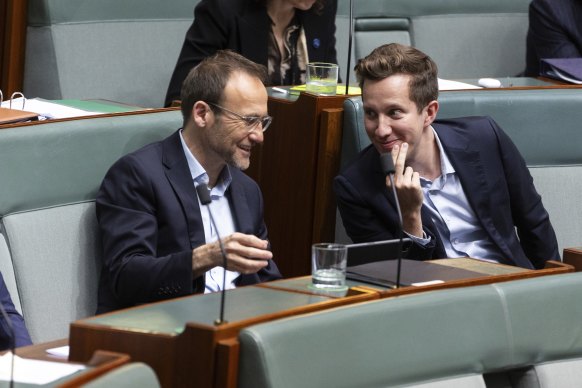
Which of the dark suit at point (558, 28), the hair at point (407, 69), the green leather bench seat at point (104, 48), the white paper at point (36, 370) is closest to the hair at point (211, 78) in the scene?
the hair at point (407, 69)

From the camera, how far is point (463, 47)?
4031 millimetres

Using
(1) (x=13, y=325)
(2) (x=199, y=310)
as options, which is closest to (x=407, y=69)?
(1) (x=13, y=325)

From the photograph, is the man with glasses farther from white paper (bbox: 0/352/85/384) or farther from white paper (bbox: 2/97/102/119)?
white paper (bbox: 0/352/85/384)

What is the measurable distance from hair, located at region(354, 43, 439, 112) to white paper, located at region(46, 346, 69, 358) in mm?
951

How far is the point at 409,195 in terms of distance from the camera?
2.21 m

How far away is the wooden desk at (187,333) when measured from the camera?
4.34 ft

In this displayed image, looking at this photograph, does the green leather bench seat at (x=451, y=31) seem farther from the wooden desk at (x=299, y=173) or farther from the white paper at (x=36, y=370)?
the white paper at (x=36, y=370)

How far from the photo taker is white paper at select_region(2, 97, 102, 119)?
2.36 meters

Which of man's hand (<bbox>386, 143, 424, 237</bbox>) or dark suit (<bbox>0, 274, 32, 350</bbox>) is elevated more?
man's hand (<bbox>386, 143, 424, 237</bbox>)

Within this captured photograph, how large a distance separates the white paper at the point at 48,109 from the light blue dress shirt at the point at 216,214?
0.30 meters

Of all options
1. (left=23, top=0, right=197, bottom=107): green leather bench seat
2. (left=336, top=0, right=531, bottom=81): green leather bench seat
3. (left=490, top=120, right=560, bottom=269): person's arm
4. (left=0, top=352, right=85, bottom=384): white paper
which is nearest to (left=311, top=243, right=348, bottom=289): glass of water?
(left=0, top=352, right=85, bottom=384): white paper

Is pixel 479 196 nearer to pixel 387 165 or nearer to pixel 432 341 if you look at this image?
pixel 387 165

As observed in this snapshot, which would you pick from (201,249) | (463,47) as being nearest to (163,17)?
(463,47)

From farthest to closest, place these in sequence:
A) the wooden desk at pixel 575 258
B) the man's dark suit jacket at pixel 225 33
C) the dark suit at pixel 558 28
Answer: the dark suit at pixel 558 28, the man's dark suit jacket at pixel 225 33, the wooden desk at pixel 575 258
